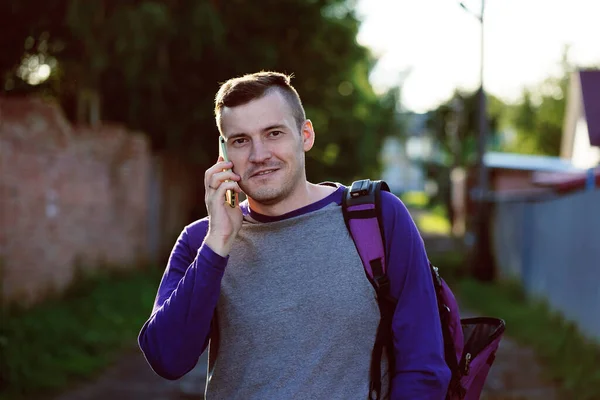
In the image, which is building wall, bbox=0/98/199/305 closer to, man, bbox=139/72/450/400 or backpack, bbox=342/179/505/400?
man, bbox=139/72/450/400

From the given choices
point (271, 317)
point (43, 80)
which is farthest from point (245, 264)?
point (43, 80)

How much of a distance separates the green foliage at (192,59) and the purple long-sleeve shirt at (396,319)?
412 inches

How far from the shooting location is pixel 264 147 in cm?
268

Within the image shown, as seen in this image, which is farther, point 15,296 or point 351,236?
point 15,296

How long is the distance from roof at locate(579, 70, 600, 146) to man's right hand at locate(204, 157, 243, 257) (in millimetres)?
6466

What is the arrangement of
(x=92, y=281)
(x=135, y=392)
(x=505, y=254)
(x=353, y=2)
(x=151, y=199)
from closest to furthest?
(x=135, y=392)
(x=92, y=281)
(x=151, y=199)
(x=505, y=254)
(x=353, y=2)

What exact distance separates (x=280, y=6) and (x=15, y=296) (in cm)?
892

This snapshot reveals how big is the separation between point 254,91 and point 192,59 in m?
Answer: 13.7

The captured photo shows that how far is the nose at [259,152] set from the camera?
2.66 meters

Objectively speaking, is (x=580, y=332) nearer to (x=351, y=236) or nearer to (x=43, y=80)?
(x=351, y=236)

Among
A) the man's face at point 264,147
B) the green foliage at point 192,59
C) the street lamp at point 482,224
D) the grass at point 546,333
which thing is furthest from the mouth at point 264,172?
the street lamp at point 482,224

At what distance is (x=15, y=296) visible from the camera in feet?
32.8

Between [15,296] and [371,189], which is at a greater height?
[371,189]

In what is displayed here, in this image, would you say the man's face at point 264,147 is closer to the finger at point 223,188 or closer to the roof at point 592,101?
the finger at point 223,188
